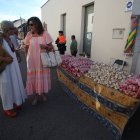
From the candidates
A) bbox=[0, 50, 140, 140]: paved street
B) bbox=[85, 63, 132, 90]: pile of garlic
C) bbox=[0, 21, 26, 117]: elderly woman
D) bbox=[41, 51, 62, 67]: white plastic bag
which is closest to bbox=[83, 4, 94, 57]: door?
bbox=[85, 63, 132, 90]: pile of garlic

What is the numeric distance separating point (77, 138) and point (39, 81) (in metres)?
1.29

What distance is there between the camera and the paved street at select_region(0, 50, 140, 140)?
2.24 m

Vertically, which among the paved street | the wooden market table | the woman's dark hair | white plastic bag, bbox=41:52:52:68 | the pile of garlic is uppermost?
the woman's dark hair

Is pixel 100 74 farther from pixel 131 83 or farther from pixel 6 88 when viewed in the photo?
pixel 6 88

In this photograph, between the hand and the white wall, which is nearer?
the hand

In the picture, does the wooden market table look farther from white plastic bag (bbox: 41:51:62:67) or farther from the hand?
the hand

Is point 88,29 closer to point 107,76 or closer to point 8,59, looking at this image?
point 107,76

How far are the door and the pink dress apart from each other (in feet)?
12.7

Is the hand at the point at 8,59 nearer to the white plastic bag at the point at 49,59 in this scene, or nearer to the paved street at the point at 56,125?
the white plastic bag at the point at 49,59

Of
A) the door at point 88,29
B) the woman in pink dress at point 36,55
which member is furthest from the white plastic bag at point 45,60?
the door at point 88,29

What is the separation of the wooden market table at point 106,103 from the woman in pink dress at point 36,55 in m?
0.74

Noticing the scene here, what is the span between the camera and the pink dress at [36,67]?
2732 millimetres

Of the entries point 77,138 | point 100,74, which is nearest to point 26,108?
point 77,138

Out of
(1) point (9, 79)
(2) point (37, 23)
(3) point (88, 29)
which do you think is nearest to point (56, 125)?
(1) point (9, 79)
